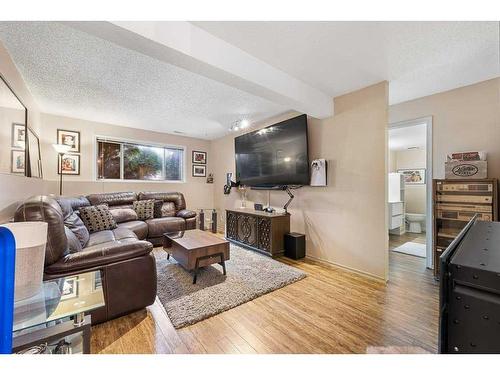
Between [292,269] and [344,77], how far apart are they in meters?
2.23

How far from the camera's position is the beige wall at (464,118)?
183cm

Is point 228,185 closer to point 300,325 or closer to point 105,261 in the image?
point 105,261

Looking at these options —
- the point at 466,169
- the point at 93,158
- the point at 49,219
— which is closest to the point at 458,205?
the point at 466,169

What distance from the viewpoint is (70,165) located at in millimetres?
3473

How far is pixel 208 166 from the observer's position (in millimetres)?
5160

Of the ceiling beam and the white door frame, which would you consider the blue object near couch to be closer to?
the ceiling beam

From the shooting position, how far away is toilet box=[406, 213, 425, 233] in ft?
14.1

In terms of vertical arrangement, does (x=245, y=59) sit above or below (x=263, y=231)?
above

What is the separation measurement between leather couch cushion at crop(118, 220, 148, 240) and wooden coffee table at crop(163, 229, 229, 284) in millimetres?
962

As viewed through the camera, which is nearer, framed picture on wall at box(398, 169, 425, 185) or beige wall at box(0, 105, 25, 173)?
beige wall at box(0, 105, 25, 173)

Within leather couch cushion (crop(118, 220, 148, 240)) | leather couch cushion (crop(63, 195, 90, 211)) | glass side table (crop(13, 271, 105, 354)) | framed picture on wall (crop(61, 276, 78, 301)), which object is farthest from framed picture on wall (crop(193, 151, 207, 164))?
glass side table (crop(13, 271, 105, 354))

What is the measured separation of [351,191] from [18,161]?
11.1ft
